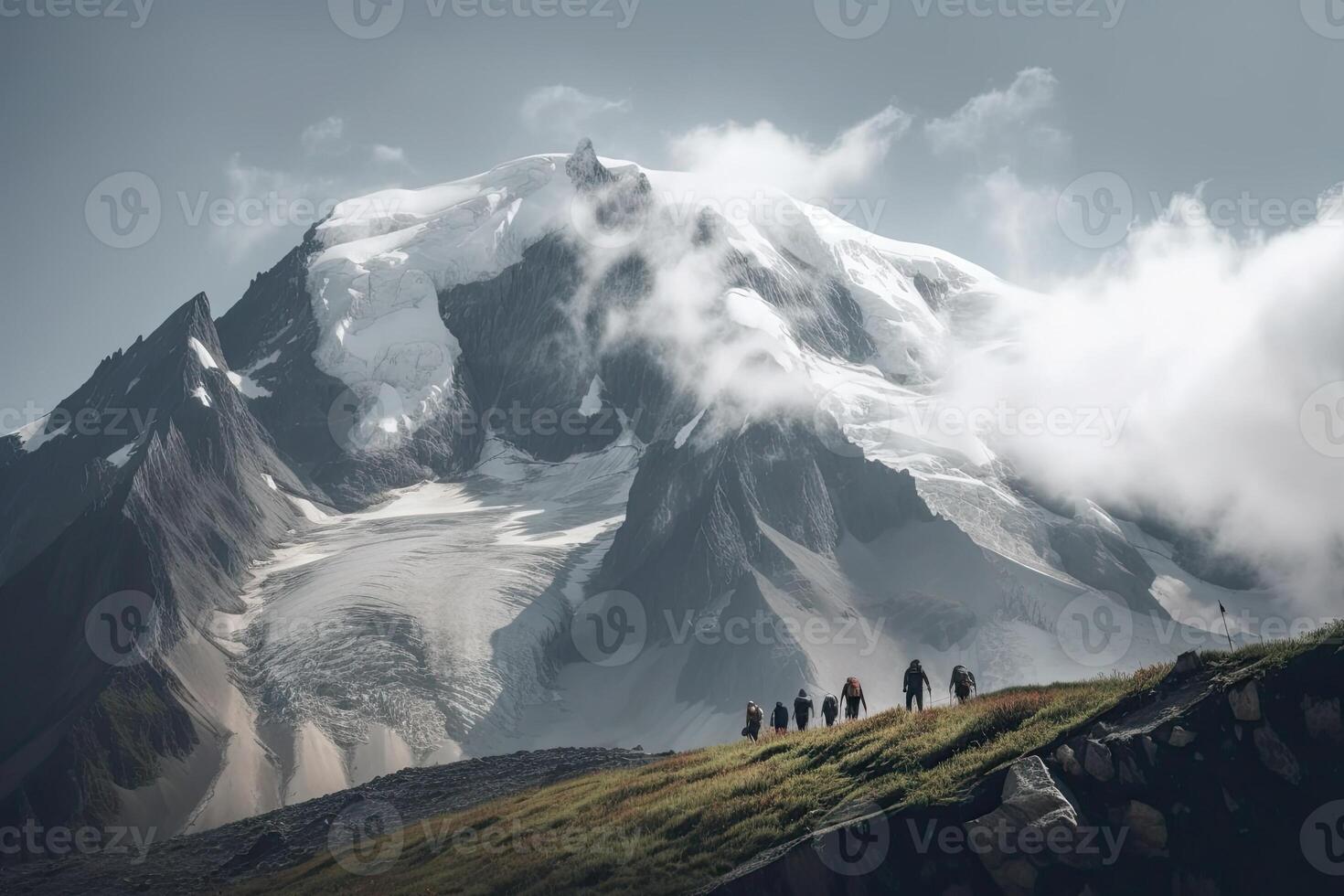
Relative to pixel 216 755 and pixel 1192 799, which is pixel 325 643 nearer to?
pixel 216 755

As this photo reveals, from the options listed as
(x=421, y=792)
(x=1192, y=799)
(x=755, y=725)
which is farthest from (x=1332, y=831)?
(x=421, y=792)

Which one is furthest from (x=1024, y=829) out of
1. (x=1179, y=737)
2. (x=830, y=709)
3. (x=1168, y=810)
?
(x=830, y=709)

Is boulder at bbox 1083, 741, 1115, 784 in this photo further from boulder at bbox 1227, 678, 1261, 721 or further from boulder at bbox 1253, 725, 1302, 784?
boulder at bbox 1253, 725, 1302, 784

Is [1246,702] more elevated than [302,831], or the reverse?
[1246,702]

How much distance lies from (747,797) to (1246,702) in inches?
640

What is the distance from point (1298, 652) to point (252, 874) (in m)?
52.9

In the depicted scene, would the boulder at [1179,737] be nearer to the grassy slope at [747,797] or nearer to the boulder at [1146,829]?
the boulder at [1146,829]

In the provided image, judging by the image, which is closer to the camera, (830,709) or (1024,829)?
(1024,829)

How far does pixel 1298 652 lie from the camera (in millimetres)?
29188

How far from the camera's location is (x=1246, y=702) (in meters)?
29.0

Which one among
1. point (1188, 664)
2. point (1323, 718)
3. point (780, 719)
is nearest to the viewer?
point (1323, 718)

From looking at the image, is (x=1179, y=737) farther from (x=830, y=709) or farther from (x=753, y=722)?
(x=753, y=722)

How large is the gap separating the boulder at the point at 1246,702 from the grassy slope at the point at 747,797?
867 millimetres

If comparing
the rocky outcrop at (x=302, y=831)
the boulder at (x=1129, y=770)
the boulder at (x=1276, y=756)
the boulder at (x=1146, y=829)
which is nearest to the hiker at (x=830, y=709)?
the rocky outcrop at (x=302, y=831)
